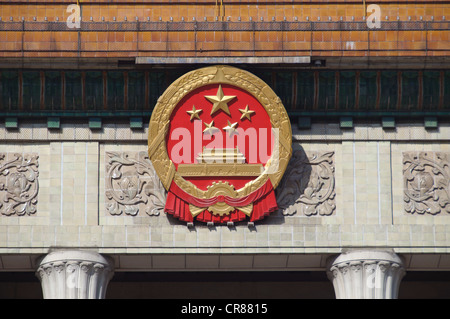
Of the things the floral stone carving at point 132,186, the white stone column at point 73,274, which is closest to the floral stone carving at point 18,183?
the white stone column at point 73,274

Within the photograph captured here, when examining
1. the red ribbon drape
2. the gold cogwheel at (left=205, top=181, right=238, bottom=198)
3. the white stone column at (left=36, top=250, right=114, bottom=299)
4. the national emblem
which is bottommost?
the white stone column at (left=36, top=250, right=114, bottom=299)

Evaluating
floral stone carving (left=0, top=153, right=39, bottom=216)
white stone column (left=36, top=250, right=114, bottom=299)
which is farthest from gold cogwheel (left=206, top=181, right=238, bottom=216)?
floral stone carving (left=0, top=153, right=39, bottom=216)

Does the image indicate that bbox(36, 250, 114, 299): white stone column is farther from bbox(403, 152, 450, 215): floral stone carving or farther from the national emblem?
bbox(403, 152, 450, 215): floral stone carving

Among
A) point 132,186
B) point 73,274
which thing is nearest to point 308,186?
point 132,186

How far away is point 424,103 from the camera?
35562 mm

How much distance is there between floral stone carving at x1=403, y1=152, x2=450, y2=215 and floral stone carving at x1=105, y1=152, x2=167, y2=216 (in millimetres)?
5918

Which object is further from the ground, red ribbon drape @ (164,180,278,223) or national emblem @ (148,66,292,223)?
national emblem @ (148,66,292,223)

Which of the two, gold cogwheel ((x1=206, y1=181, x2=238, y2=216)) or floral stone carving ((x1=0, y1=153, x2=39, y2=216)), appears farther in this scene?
floral stone carving ((x1=0, y1=153, x2=39, y2=216))

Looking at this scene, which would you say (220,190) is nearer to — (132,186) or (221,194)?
(221,194)

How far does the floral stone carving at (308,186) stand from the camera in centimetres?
3506

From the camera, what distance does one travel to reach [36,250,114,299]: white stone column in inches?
1348

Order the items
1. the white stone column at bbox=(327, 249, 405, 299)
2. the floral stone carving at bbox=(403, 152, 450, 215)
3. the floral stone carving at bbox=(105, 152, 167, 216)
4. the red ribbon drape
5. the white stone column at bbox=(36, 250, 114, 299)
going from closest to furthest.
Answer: the white stone column at bbox=(36, 250, 114, 299) < the white stone column at bbox=(327, 249, 405, 299) < the red ribbon drape < the floral stone carving at bbox=(105, 152, 167, 216) < the floral stone carving at bbox=(403, 152, 450, 215)
